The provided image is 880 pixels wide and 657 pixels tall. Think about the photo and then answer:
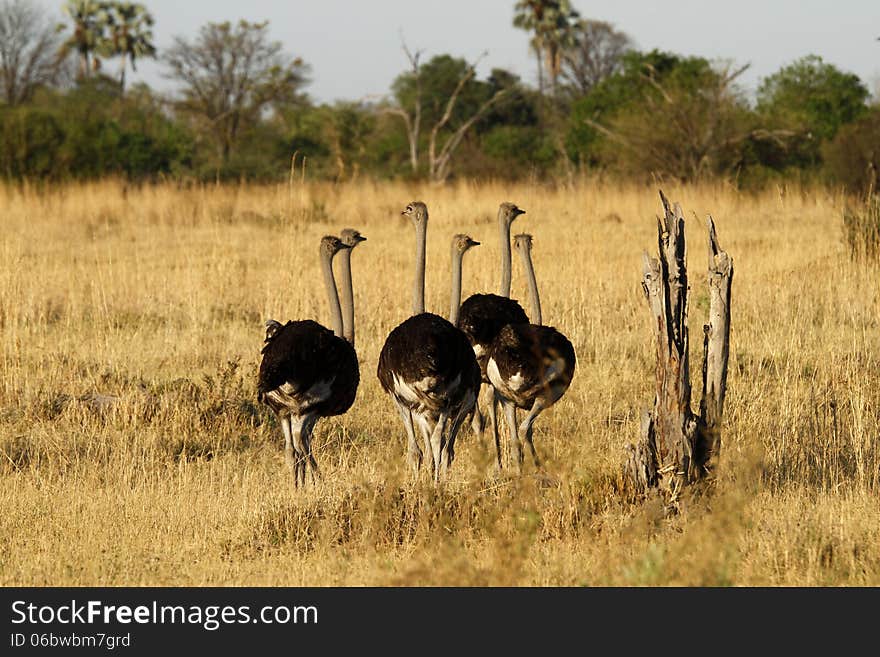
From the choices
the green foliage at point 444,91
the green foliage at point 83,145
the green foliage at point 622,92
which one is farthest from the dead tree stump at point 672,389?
the green foliage at point 444,91

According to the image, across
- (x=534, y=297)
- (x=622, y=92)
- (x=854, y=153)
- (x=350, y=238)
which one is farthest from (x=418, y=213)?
(x=622, y=92)

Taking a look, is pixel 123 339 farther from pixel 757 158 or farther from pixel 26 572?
pixel 757 158

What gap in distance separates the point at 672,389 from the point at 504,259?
212cm

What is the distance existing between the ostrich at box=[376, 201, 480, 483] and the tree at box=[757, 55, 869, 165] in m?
18.5

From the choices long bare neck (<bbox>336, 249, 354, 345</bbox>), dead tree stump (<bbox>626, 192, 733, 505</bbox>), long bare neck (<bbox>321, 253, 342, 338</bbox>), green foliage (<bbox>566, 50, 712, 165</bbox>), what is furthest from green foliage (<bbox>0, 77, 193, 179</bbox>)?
dead tree stump (<bbox>626, 192, 733, 505</bbox>)

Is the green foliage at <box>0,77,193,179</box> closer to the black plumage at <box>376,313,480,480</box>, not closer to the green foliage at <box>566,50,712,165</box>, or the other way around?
the green foliage at <box>566,50,712,165</box>

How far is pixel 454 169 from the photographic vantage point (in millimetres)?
28938

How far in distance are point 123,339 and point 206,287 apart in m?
1.82

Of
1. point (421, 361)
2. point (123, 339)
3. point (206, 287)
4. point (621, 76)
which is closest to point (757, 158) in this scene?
point (621, 76)

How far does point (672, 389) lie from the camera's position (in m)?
5.16

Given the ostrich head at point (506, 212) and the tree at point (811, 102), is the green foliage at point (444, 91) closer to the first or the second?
the tree at point (811, 102)

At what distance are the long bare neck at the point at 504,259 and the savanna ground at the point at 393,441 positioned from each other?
791mm

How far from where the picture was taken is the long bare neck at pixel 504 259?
7047mm

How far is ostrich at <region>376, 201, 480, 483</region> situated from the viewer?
5426mm
